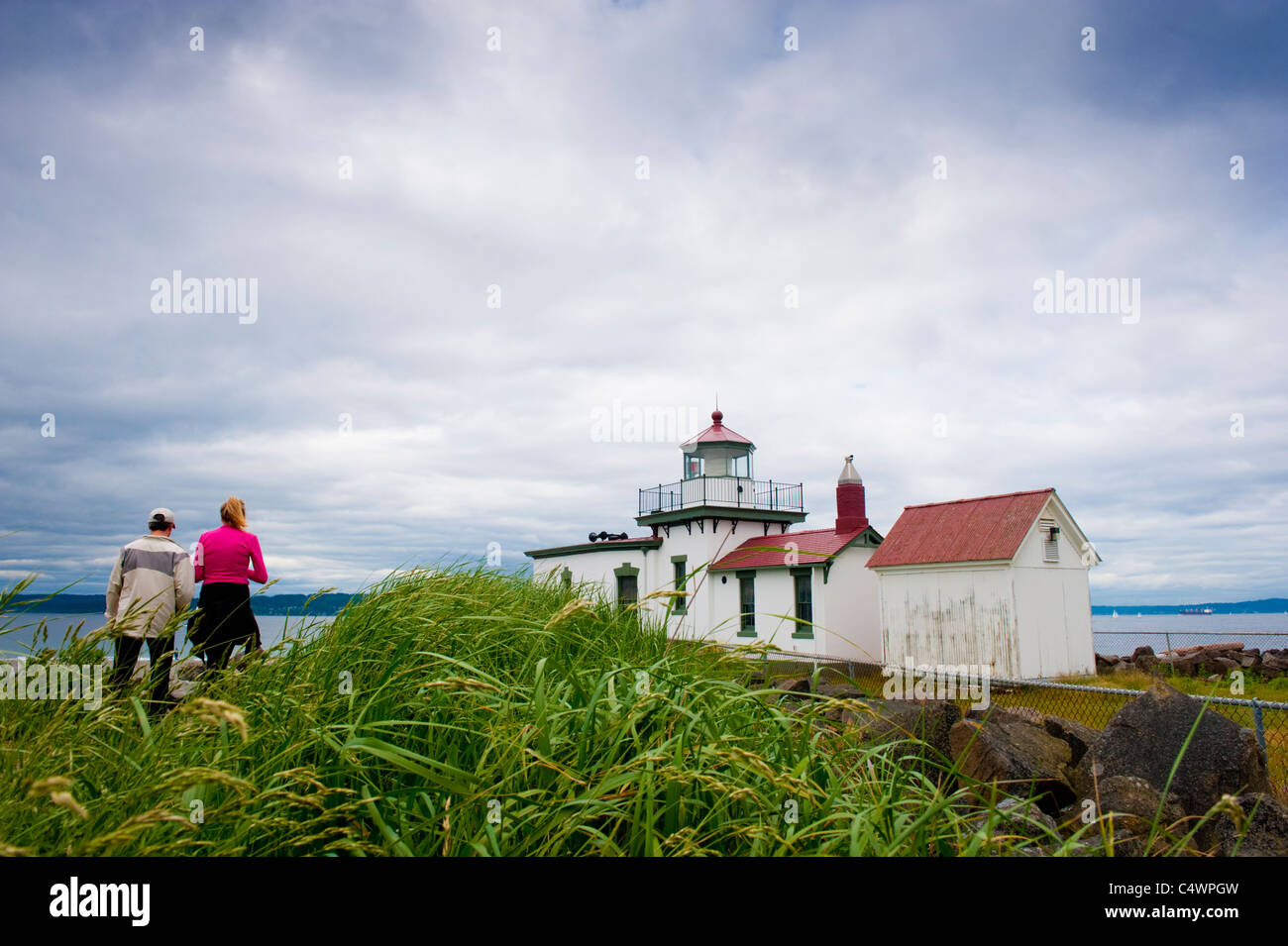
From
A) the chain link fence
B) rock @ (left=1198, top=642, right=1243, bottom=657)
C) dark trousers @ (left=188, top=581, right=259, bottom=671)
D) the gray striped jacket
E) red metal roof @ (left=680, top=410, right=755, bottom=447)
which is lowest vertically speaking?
rock @ (left=1198, top=642, right=1243, bottom=657)

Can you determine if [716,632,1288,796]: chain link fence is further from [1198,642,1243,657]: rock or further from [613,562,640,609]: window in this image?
[613,562,640,609]: window

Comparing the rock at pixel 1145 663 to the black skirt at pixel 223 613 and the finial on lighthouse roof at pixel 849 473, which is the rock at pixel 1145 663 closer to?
the finial on lighthouse roof at pixel 849 473

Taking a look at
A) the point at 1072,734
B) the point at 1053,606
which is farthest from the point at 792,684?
the point at 1053,606

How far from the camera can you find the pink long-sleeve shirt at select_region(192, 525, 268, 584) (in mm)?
6527

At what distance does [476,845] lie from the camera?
2.23 m

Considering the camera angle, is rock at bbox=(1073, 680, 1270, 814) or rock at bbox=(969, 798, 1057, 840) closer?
rock at bbox=(969, 798, 1057, 840)

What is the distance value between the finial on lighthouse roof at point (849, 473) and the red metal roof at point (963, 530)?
11.1ft

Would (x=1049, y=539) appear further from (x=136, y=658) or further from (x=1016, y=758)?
(x=136, y=658)

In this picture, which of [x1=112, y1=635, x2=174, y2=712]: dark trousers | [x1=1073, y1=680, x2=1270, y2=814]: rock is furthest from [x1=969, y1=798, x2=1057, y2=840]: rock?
[x1=112, y1=635, x2=174, y2=712]: dark trousers

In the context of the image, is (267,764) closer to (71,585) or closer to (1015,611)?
(71,585)

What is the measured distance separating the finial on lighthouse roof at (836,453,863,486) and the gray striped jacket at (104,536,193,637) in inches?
779

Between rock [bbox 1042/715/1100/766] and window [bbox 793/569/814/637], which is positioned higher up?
window [bbox 793/569/814/637]

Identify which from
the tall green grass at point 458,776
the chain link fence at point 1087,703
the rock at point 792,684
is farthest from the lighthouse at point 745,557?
the tall green grass at point 458,776
